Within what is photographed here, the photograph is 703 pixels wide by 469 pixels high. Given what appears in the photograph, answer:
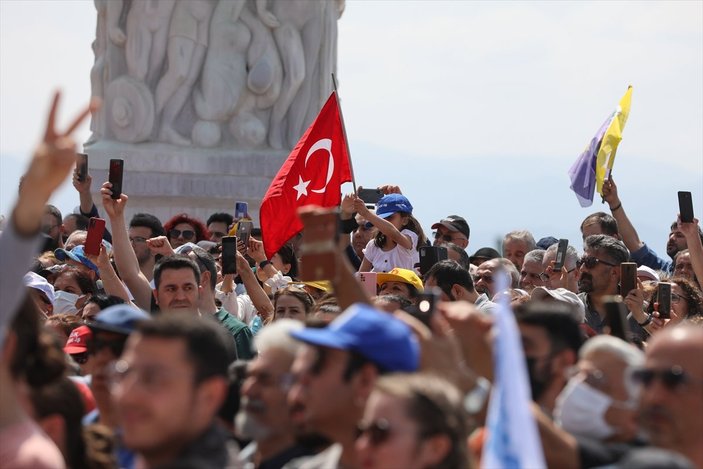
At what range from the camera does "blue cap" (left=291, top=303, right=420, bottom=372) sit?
4609 millimetres

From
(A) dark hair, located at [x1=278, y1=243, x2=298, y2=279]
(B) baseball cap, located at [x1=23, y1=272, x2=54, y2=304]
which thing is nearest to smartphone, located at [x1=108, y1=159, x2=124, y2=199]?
(B) baseball cap, located at [x1=23, y1=272, x2=54, y2=304]

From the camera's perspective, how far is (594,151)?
39.2 feet

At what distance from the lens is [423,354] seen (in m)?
4.82

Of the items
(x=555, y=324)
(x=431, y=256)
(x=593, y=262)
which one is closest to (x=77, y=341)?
(x=555, y=324)

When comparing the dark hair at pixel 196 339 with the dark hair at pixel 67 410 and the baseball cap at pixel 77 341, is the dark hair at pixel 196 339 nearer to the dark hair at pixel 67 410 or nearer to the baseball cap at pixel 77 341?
the dark hair at pixel 67 410

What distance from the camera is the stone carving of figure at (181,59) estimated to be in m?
18.0

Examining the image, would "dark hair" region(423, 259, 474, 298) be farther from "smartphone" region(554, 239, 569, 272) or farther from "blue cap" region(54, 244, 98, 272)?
"blue cap" region(54, 244, 98, 272)

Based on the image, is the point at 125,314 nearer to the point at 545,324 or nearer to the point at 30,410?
the point at 30,410

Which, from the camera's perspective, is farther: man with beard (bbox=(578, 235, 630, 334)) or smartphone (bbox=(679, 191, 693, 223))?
smartphone (bbox=(679, 191, 693, 223))

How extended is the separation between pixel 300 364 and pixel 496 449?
1.01m

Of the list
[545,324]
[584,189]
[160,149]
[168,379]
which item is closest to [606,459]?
[545,324]

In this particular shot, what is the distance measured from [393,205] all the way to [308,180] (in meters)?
0.68

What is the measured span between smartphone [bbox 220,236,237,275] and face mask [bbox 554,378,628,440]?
4.41 m

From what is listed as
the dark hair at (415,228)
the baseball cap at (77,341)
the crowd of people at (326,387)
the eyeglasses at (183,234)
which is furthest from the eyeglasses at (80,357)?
the eyeglasses at (183,234)
